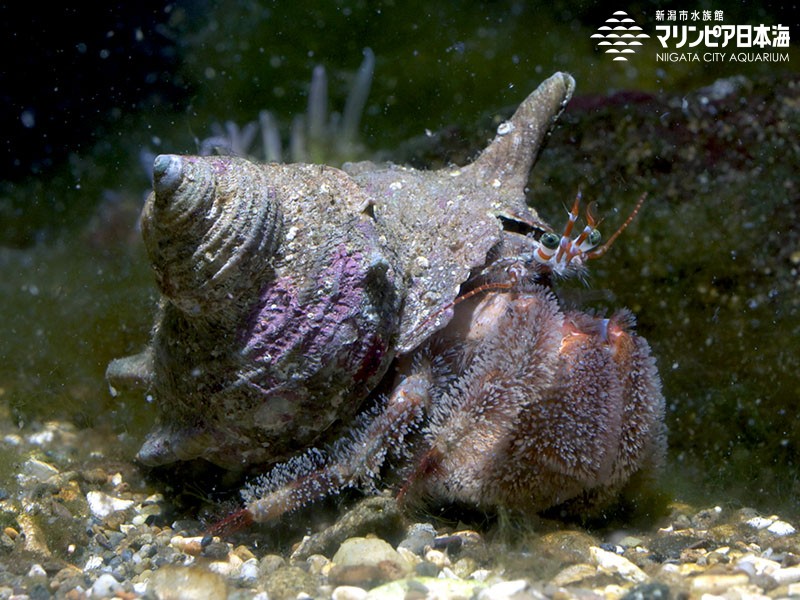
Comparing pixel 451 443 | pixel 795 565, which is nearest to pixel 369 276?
pixel 451 443

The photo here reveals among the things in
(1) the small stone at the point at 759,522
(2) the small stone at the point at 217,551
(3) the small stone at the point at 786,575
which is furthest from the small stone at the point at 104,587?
(1) the small stone at the point at 759,522

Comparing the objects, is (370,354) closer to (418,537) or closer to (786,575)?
(418,537)

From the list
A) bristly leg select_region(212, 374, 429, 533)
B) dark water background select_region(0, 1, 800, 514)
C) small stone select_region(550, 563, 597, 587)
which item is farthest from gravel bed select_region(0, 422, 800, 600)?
dark water background select_region(0, 1, 800, 514)

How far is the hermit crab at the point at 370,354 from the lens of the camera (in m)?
2.33

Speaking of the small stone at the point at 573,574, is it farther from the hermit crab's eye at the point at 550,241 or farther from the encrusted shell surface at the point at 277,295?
the hermit crab's eye at the point at 550,241

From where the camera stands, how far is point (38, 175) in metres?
4.90

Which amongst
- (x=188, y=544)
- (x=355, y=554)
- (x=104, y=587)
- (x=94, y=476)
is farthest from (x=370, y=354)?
(x=94, y=476)

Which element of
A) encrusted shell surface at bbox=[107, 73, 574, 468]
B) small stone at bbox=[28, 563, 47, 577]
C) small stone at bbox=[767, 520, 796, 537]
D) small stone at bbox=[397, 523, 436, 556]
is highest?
encrusted shell surface at bbox=[107, 73, 574, 468]

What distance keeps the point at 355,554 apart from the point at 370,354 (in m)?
0.75

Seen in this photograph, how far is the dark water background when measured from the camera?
3.91m

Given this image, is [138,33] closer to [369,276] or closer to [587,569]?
[369,276]

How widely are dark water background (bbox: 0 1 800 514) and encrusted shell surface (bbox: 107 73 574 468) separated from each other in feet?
3.71

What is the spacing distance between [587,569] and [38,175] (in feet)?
15.8

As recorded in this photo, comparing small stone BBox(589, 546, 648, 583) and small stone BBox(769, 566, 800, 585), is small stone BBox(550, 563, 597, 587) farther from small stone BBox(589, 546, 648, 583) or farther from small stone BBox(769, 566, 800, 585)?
small stone BBox(769, 566, 800, 585)
